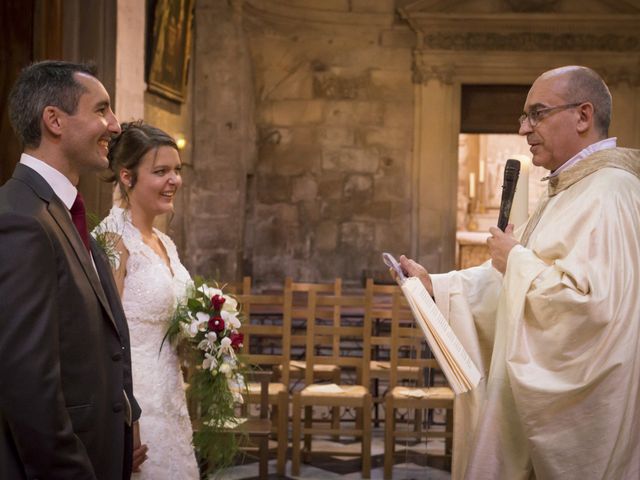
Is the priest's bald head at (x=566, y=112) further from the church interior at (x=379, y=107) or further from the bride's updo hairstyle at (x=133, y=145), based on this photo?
the church interior at (x=379, y=107)

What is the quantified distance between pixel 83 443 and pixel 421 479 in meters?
4.00

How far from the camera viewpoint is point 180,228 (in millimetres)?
10992

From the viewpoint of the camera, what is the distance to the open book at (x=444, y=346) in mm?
2597

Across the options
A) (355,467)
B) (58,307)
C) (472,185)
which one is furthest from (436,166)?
(58,307)

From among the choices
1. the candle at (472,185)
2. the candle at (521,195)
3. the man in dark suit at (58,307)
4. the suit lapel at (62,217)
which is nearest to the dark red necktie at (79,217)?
the man in dark suit at (58,307)

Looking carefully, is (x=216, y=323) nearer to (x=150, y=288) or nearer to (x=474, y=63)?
(x=150, y=288)

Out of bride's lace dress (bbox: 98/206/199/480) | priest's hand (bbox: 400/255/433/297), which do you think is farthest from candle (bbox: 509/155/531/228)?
bride's lace dress (bbox: 98/206/199/480)

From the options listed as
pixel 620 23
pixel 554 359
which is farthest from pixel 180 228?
pixel 554 359

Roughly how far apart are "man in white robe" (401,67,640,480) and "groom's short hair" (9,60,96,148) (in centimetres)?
151

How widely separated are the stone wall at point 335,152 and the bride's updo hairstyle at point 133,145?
949 cm

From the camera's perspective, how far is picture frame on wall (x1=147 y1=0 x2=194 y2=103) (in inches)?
356

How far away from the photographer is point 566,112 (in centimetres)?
298

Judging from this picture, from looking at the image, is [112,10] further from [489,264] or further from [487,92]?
[487,92]

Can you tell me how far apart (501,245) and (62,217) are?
1.51 m
